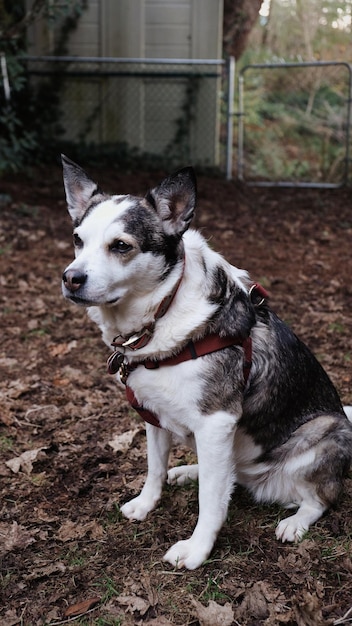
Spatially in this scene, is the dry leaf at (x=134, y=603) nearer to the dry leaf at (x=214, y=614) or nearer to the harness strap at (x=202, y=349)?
the dry leaf at (x=214, y=614)

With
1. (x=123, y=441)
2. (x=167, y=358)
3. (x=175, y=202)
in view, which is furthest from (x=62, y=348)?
(x=175, y=202)

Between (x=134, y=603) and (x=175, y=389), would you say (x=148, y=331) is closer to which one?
(x=175, y=389)

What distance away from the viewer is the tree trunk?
1302cm

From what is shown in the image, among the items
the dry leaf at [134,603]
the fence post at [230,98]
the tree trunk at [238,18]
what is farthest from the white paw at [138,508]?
the tree trunk at [238,18]

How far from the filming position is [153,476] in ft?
10.5

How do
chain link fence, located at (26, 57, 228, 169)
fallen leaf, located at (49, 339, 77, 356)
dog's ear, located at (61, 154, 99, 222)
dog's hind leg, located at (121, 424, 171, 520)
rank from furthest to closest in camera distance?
1. chain link fence, located at (26, 57, 228, 169)
2. fallen leaf, located at (49, 339, 77, 356)
3. dog's hind leg, located at (121, 424, 171, 520)
4. dog's ear, located at (61, 154, 99, 222)

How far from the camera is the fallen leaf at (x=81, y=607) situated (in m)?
2.54

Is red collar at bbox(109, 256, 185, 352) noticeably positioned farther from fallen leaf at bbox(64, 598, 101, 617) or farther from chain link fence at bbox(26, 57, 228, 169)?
chain link fence at bbox(26, 57, 228, 169)

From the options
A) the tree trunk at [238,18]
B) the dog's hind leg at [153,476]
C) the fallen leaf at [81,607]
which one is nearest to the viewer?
the fallen leaf at [81,607]

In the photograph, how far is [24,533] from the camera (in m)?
Answer: 3.03

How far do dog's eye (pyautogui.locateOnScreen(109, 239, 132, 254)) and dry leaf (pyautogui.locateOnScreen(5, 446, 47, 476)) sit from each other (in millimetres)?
1493

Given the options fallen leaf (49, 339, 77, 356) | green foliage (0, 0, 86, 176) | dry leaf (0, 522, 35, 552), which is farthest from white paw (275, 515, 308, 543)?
green foliage (0, 0, 86, 176)

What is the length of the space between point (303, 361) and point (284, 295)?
328cm

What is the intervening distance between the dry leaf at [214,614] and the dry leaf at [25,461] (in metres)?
1.33
